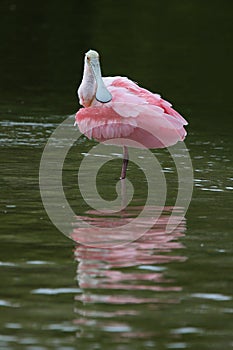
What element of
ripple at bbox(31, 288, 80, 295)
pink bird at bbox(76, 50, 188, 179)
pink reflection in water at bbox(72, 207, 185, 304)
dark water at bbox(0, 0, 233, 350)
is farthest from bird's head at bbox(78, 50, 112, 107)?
ripple at bbox(31, 288, 80, 295)

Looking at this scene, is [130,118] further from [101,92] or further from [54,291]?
[54,291]

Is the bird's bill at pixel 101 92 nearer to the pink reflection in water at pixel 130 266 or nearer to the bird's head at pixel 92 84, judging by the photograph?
the bird's head at pixel 92 84

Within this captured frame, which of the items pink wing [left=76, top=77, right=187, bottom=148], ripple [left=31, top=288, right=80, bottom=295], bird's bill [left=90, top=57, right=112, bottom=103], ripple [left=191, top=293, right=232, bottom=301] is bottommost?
ripple [left=191, top=293, right=232, bottom=301]

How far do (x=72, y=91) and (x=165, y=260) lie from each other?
12.5m

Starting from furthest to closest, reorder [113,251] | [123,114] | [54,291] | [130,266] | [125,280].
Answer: [123,114]
[113,251]
[130,266]
[125,280]
[54,291]

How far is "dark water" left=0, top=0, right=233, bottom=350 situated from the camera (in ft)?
21.3

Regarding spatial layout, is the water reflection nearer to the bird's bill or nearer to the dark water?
the dark water

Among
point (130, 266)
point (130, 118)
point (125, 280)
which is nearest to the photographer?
point (125, 280)

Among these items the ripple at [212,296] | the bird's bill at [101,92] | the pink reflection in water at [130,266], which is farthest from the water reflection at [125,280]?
the bird's bill at [101,92]

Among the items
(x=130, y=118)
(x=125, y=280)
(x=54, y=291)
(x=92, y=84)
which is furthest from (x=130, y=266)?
(x=92, y=84)

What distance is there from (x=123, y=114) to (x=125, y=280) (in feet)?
13.7

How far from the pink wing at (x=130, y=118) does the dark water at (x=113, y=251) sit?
449 mm

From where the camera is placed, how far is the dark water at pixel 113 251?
255 inches

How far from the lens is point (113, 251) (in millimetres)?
8328
